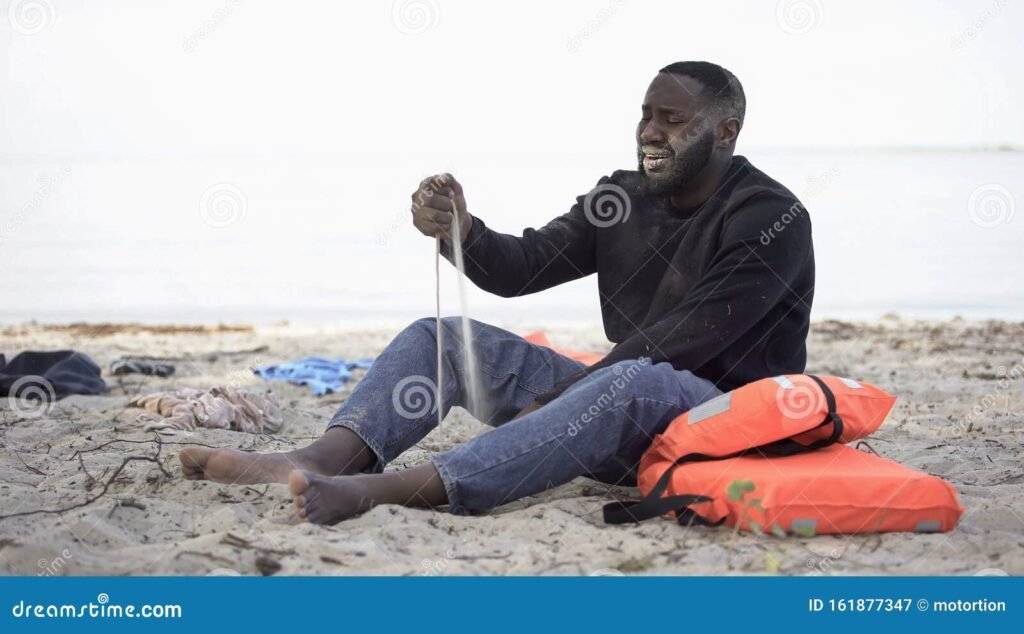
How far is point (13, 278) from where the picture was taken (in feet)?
29.3

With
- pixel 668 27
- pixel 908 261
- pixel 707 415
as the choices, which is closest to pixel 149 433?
pixel 707 415

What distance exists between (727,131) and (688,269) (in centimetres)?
44

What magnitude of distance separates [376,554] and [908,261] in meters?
8.44

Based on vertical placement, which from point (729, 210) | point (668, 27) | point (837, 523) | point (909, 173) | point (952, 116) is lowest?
point (837, 523)

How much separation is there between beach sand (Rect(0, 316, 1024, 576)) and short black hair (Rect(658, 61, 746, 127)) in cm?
116

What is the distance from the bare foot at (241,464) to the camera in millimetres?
2889

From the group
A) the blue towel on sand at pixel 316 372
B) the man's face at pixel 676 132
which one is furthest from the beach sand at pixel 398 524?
the man's face at pixel 676 132

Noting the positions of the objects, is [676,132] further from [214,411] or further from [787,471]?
[214,411]

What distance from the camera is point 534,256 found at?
3.45 metres

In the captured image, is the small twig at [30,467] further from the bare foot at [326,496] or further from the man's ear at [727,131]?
the man's ear at [727,131]

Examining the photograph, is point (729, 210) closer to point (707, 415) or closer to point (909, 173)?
point (707, 415)

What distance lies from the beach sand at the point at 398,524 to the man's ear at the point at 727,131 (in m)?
1.07

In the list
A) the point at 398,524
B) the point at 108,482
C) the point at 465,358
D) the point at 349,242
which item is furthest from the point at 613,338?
the point at 349,242

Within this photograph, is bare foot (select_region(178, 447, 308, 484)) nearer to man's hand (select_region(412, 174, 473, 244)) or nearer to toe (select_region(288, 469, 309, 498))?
toe (select_region(288, 469, 309, 498))
